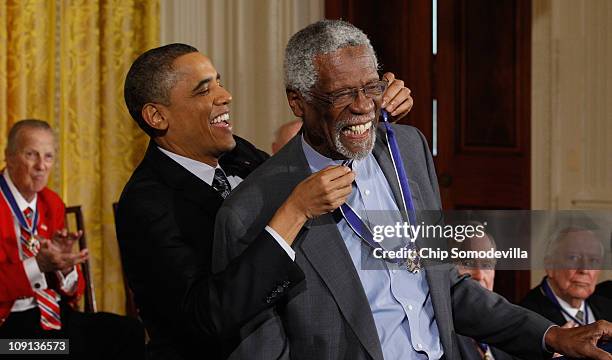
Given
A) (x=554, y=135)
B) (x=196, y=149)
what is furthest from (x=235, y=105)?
(x=196, y=149)

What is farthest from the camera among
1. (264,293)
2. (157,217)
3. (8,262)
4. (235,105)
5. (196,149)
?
(235,105)

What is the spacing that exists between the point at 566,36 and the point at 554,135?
60 centimetres

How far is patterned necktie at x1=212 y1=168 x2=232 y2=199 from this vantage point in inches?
109

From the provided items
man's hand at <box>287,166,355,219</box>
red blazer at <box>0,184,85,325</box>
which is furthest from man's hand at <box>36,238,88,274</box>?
man's hand at <box>287,166,355,219</box>

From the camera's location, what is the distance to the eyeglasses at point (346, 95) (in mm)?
2264

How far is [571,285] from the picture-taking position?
398cm

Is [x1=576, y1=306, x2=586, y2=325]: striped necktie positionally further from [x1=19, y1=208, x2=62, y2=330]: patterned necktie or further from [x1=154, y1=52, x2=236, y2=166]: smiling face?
[x1=19, y1=208, x2=62, y2=330]: patterned necktie

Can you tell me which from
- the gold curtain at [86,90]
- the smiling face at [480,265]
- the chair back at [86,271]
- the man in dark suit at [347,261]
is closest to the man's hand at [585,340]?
the man in dark suit at [347,261]

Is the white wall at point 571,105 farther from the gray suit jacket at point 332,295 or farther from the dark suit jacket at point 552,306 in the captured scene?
the gray suit jacket at point 332,295

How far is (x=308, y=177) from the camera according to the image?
226 cm

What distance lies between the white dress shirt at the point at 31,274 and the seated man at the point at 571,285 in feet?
6.83

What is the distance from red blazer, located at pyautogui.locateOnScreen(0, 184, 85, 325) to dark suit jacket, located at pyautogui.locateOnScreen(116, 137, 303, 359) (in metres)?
1.81

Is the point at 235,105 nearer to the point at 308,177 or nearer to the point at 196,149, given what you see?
the point at 196,149

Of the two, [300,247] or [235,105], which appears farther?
[235,105]
